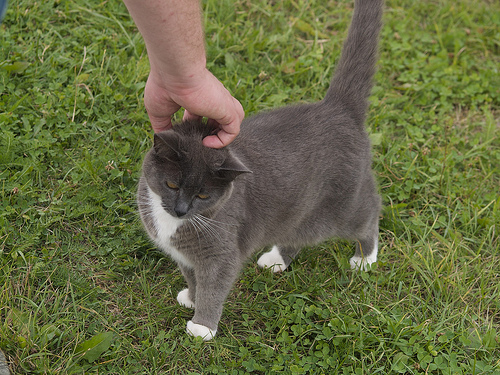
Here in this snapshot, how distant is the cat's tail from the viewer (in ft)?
8.71

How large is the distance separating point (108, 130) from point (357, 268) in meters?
1.70

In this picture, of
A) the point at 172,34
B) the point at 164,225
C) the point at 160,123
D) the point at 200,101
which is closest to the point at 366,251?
the point at 164,225

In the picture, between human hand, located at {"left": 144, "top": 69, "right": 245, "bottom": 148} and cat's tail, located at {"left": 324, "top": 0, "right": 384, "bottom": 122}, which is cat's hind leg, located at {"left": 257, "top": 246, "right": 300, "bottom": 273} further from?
human hand, located at {"left": 144, "top": 69, "right": 245, "bottom": 148}

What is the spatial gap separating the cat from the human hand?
80 millimetres

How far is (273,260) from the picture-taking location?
3.04 meters

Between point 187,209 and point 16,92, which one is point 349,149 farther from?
point 16,92

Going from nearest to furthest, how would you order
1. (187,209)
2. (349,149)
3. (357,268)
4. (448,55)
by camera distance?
1. (187,209)
2. (349,149)
3. (357,268)
4. (448,55)

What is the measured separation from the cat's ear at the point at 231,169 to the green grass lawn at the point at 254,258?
85 cm

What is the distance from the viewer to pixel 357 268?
3055 millimetres

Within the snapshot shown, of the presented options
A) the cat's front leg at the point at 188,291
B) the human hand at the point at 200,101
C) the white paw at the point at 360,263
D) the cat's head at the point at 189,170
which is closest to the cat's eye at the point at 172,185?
the cat's head at the point at 189,170

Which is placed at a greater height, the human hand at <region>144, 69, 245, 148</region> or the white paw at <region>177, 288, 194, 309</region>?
the human hand at <region>144, 69, 245, 148</region>

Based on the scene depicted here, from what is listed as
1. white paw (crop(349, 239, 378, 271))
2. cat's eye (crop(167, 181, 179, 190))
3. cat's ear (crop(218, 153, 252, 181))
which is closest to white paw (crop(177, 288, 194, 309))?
cat's eye (crop(167, 181, 179, 190))

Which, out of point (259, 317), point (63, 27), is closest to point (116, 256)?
point (259, 317)

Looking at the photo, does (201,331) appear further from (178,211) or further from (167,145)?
(167,145)
